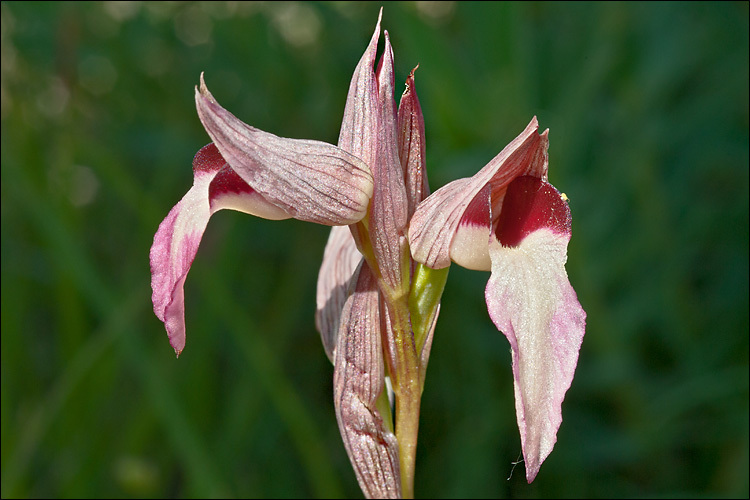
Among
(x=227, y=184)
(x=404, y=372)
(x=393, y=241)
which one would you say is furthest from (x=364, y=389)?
(x=227, y=184)

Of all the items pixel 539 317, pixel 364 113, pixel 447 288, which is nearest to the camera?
pixel 539 317

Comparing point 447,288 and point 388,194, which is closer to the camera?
point 388,194

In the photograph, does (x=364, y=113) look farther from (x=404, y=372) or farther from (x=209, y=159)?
(x=404, y=372)

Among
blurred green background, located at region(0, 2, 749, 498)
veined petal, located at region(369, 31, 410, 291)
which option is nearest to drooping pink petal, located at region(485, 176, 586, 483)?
veined petal, located at region(369, 31, 410, 291)

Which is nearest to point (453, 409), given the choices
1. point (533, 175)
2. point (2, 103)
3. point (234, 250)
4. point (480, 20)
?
point (234, 250)

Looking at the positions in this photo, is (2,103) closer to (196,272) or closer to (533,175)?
(196,272)

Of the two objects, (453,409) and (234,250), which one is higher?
(234,250)

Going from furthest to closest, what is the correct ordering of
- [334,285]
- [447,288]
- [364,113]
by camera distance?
[447,288], [334,285], [364,113]

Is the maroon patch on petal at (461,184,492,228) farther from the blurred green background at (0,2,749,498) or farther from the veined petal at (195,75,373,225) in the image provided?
the blurred green background at (0,2,749,498)

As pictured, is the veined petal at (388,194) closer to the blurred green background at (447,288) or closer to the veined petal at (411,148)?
the veined petal at (411,148)
